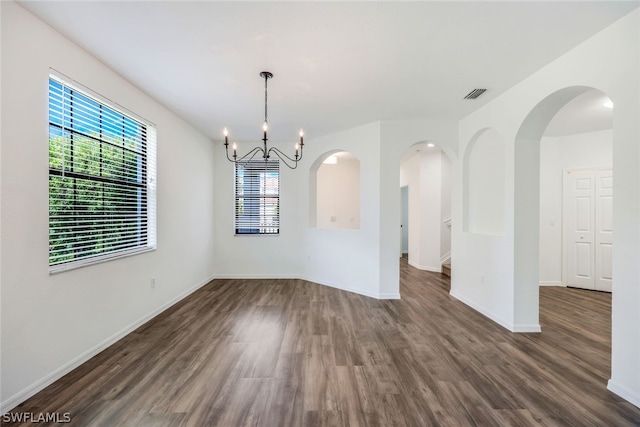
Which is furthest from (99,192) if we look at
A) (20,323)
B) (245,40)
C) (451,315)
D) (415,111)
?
(451,315)

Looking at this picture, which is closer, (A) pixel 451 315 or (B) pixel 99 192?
(B) pixel 99 192

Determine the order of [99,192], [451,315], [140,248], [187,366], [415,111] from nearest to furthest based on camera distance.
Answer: [187,366] → [99,192] → [140,248] → [451,315] → [415,111]

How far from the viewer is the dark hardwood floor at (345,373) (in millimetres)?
1770

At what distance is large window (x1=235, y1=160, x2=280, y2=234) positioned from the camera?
5527 millimetres

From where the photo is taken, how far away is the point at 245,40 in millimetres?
2168

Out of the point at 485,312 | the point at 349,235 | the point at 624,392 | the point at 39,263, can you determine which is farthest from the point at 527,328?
the point at 39,263

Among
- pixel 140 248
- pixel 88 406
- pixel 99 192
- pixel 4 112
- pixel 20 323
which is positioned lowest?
pixel 88 406

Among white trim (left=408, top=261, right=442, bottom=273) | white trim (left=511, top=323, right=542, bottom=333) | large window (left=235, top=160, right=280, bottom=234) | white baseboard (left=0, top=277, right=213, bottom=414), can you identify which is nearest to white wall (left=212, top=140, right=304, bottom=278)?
large window (left=235, top=160, right=280, bottom=234)

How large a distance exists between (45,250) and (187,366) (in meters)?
1.42

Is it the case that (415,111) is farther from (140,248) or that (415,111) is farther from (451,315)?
(140,248)

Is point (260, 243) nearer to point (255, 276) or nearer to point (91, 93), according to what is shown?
point (255, 276)

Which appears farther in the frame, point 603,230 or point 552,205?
point 552,205

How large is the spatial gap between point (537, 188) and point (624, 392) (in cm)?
198

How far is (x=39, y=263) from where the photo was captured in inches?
78.0
